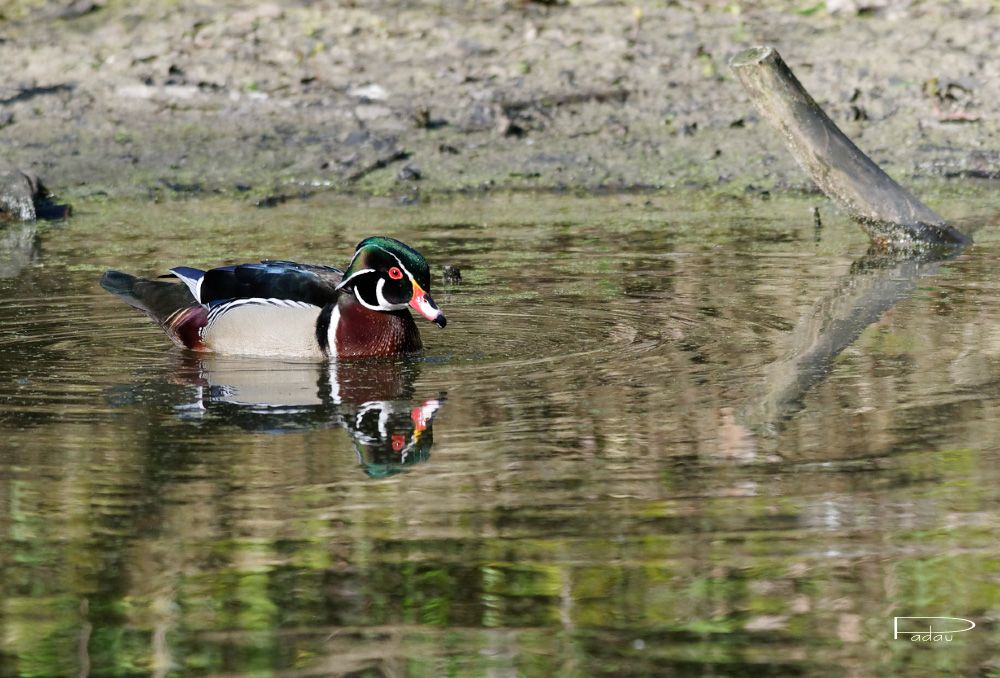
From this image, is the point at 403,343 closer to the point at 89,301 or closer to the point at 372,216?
the point at 89,301

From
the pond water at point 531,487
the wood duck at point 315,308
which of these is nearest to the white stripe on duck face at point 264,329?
the wood duck at point 315,308

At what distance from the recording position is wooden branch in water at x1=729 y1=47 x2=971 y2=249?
32.1 ft

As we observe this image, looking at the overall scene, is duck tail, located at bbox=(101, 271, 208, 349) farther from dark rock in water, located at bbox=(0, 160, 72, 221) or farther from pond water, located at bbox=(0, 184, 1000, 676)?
dark rock in water, located at bbox=(0, 160, 72, 221)

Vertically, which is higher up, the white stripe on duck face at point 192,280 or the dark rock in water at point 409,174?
the dark rock in water at point 409,174

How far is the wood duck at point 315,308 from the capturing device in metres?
7.73

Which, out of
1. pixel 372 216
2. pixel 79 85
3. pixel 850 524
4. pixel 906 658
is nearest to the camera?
pixel 906 658

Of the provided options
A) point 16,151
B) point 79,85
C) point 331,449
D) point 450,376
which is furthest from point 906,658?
point 79,85

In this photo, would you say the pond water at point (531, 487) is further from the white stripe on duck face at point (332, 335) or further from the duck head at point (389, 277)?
the duck head at point (389, 277)

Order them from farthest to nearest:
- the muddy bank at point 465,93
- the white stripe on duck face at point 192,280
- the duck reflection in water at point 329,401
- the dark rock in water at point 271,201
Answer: the muddy bank at point 465,93
the dark rock in water at point 271,201
the white stripe on duck face at point 192,280
the duck reflection in water at point 329,401

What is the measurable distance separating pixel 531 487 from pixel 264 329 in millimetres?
2996

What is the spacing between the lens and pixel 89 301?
9.25 m

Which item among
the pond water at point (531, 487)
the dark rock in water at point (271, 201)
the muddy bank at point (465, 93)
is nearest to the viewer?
the pond water at point (531, 487)

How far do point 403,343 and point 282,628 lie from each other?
3701 millimetres

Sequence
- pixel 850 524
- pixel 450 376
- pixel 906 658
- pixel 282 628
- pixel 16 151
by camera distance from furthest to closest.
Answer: pixel 16 151
pixel 450 376
pixel 850 524
pixel 282 628
pixel 906 658
